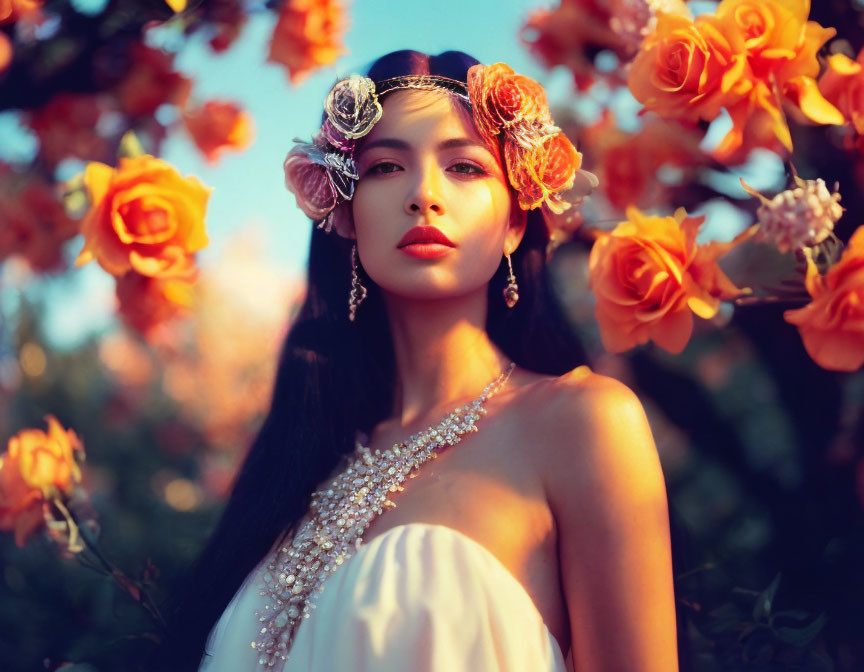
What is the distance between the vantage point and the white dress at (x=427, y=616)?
1.33 meters

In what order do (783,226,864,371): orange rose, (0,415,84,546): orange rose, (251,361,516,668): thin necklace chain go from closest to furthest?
(783,226,864,371): orange rose, (251,361,516,668): thin necklace chain, (0,415,84,546): orange rose

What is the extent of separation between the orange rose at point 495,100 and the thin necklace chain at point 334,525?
16.4 inches

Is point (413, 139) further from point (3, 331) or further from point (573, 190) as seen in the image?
point (3, 331)

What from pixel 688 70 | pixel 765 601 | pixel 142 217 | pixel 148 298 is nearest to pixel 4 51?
pixel 142 217

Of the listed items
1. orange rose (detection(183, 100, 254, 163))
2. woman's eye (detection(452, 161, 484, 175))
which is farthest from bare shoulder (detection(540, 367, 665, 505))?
orange rose (detection(183, 100, 254, 163))

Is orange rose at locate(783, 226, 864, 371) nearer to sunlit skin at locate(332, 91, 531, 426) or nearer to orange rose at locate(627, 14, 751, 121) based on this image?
orange rose at locate(627, 14, 751, 121)

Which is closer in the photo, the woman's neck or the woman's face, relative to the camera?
the woman's face

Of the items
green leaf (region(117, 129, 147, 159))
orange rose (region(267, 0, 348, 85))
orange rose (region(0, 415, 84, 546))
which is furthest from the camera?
orange rose (region(267, 0, 348, 85))

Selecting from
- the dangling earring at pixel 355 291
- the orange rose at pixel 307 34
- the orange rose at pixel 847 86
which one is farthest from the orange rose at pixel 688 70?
the orange rose at pixel 307 34

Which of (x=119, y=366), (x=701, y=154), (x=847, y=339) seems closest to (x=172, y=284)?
(x=701, y=154)

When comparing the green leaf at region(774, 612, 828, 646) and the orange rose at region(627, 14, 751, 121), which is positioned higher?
the orange rose at region(627, 14, 751, 121)

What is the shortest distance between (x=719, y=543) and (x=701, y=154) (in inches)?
26.2

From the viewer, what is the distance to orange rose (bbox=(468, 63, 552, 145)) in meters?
1.59

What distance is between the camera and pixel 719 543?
165 centimetres
